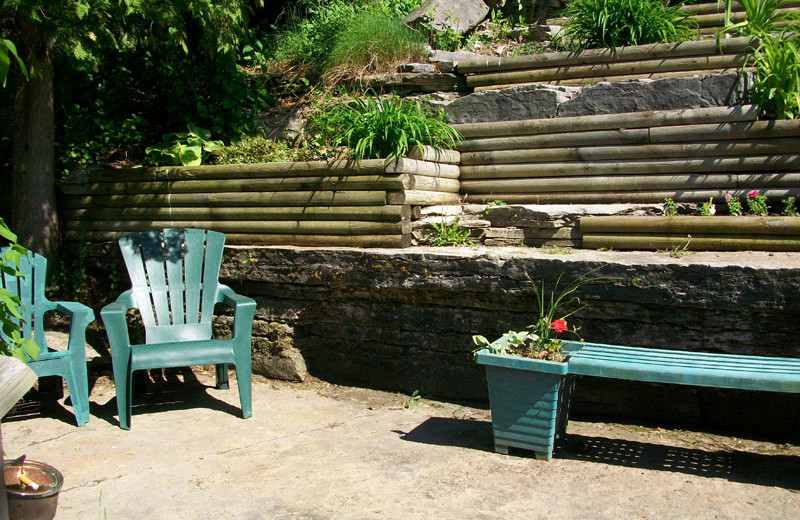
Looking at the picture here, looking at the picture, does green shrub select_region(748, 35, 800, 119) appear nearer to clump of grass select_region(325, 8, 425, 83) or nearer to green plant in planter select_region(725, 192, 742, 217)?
green plant in planter select_region(725, 192, 742, 217)

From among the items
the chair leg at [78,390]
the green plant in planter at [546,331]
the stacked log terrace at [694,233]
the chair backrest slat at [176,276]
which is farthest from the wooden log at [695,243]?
the chair leg at [78,390]

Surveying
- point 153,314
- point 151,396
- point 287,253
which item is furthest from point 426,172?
point 151,396

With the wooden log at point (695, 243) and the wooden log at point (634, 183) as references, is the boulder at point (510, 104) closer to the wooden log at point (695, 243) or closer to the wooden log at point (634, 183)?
the wooden log at point (634, 183)

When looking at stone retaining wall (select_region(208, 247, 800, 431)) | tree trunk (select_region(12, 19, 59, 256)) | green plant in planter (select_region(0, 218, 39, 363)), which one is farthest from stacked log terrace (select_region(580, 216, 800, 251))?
tree trunk (select_region(12, 19, 59, 256))

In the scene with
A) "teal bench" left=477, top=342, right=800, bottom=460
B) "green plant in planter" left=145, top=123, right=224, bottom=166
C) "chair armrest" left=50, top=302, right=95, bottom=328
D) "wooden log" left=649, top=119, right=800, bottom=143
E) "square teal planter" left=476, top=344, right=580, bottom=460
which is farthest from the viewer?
"green plant in planter" left=145, top=123, right=224, bottom=166

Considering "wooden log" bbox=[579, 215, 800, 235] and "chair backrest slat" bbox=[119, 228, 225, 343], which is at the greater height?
"wooden log" bbox=[579, 215, 800, 235]

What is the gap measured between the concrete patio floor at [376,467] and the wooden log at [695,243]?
3.52ft

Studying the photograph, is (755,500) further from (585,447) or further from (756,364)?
(585,447)

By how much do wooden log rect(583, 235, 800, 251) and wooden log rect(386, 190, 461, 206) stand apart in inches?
40.2

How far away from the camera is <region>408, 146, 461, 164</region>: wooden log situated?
461cm

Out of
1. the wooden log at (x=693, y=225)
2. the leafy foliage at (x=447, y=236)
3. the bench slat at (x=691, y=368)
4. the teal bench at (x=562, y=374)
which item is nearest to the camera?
the bench slat at (x=691, y=368)

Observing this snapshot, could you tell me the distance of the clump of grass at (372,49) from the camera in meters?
6.12

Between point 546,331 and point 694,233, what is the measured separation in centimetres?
128

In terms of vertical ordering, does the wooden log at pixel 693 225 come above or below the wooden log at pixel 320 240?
above
